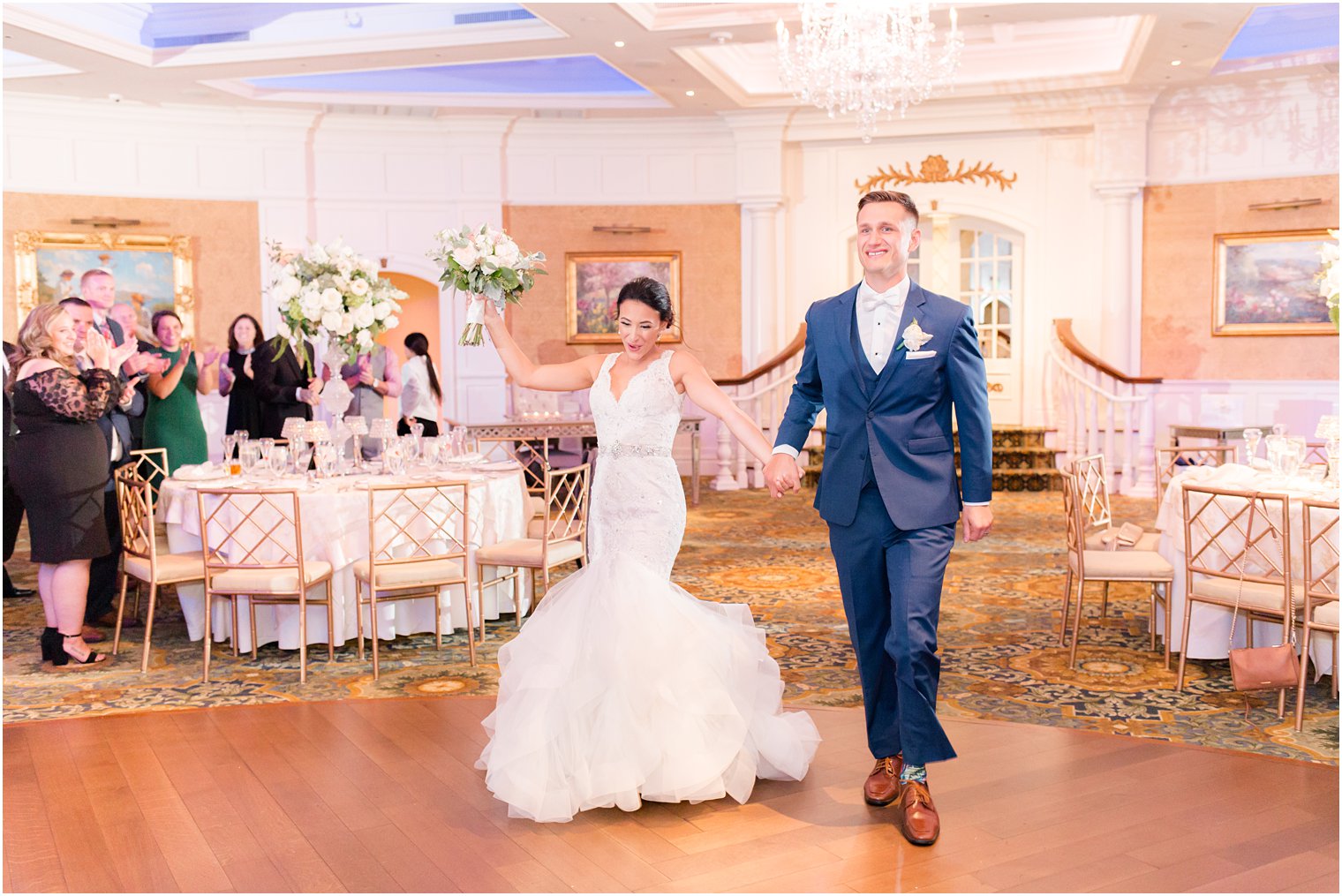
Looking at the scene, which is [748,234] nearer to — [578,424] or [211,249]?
[578,424]

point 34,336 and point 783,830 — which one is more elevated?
point 34,336

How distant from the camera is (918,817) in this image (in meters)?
3.25

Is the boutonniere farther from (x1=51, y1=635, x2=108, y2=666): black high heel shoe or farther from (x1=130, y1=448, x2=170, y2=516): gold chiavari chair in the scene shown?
(x1=130, y1=448, x2=170, y2=516): gold chiavari chair

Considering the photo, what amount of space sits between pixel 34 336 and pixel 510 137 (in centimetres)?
787

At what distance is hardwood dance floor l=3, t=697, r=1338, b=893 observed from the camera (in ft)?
10.0

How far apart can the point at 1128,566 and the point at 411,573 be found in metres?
3.30

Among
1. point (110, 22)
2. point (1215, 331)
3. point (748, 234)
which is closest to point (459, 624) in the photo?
point (110, 22)

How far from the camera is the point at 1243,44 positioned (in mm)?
10555

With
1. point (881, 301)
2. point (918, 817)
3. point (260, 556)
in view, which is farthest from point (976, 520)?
point (260, 556)

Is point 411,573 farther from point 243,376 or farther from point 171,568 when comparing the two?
point 243,376

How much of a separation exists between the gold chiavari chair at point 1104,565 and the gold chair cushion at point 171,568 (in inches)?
156

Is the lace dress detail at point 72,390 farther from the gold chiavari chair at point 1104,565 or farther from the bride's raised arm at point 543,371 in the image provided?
the gold chiavari chair at point 1104,565

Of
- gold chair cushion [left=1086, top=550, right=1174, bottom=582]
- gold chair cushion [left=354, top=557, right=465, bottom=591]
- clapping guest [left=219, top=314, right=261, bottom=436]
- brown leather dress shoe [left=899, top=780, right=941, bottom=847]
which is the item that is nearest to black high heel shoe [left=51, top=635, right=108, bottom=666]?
gold chair cushion [left=354, top=557, right=465, bottom=591]

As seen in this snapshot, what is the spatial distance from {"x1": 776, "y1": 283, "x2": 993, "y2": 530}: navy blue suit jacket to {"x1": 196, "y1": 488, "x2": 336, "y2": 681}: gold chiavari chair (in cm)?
279
